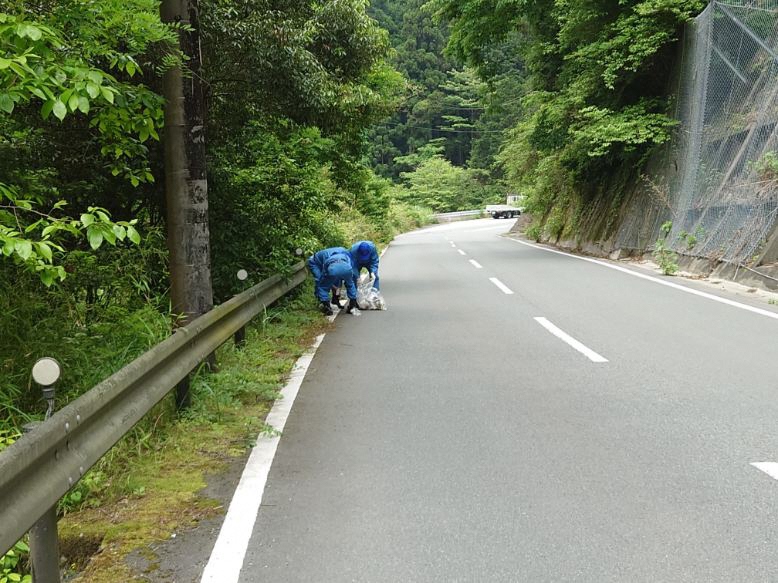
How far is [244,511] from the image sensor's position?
11.0ft

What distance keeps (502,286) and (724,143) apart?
608 centimetres

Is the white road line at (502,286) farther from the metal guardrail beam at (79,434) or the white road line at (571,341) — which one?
the metal guardrail beam at (79,434)

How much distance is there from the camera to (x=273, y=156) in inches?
351

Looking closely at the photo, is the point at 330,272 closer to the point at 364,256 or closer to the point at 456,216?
the point at 364,256

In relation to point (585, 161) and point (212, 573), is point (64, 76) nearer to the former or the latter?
point (212, 573)

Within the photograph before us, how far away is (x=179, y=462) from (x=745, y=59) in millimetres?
Result: 14357

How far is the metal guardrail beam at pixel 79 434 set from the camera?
7.25ft

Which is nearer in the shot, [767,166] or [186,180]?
[186,180]

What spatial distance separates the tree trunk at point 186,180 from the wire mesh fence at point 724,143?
33.9 ft

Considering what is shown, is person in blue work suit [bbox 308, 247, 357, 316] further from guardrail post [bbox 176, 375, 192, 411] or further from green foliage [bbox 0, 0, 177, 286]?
guardrail post [bbox 176, 375, 192, 411]

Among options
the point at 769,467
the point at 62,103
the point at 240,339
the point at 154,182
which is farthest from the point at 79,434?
the point at 154,182

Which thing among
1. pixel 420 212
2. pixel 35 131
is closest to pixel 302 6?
pixel 35 131

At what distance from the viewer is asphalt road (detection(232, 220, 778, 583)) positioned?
2.86 meters

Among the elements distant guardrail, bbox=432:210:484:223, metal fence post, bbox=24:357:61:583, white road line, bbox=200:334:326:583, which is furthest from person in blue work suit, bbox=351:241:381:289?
distant guardrail, bbox=432:210:484:223
